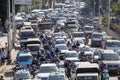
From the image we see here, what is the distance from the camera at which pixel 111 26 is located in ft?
292

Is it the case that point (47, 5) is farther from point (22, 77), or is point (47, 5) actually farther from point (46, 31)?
point (22, 77)

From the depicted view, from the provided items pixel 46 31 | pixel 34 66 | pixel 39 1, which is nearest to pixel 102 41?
pixel 46 31

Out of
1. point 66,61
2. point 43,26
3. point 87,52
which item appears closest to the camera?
point 66,61

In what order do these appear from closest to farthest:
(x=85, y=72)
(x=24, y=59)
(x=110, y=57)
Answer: (x=85, y=72) < (x=110, y=57) < (x=24, y=59)

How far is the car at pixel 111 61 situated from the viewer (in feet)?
126

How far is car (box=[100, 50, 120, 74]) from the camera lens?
3841cm

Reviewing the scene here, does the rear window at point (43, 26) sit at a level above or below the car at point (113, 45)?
below

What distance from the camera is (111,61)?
39375 millimetres

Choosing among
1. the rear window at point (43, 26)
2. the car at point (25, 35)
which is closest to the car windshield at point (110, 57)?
the car at point (25, 35)

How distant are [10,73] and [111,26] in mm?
48622

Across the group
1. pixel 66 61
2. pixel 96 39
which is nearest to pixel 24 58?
pixel 66 61

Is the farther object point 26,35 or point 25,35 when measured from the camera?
point 26,35

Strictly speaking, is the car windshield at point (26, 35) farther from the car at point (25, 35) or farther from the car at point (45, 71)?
the car at point (45, 71)

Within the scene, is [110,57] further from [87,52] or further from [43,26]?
[43,26]
